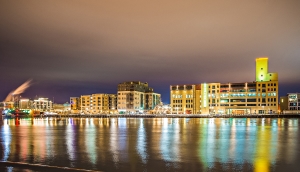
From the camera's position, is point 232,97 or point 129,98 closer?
point 232,97

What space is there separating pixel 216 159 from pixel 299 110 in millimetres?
149397

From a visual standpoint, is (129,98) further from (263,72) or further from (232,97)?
(263,72)

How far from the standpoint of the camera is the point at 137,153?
2419 cm

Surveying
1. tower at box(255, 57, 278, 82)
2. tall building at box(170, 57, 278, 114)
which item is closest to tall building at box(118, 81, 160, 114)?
tall building at box(170, 57, 278, 114)

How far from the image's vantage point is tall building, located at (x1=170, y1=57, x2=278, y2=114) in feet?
454

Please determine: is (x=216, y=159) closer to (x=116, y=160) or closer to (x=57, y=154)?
(x=116, y=160)

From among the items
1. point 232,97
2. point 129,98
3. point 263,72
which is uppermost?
point 263,72

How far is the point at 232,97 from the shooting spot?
473 ft

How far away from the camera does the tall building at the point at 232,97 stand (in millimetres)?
138500

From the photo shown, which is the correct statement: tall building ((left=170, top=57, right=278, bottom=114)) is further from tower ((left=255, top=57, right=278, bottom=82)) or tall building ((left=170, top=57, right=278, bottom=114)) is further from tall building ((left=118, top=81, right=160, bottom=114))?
tall building ((left=118, top=81, right=160, bottom=114))

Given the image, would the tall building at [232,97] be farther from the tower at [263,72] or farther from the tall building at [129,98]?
the tall building at [129,98]

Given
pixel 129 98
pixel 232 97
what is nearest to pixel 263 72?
pixel 232 97

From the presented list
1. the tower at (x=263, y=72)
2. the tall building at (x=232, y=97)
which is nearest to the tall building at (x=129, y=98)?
the tall building at (x=232, y=97)

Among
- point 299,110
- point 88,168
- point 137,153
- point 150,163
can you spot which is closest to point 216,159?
point 150,163
